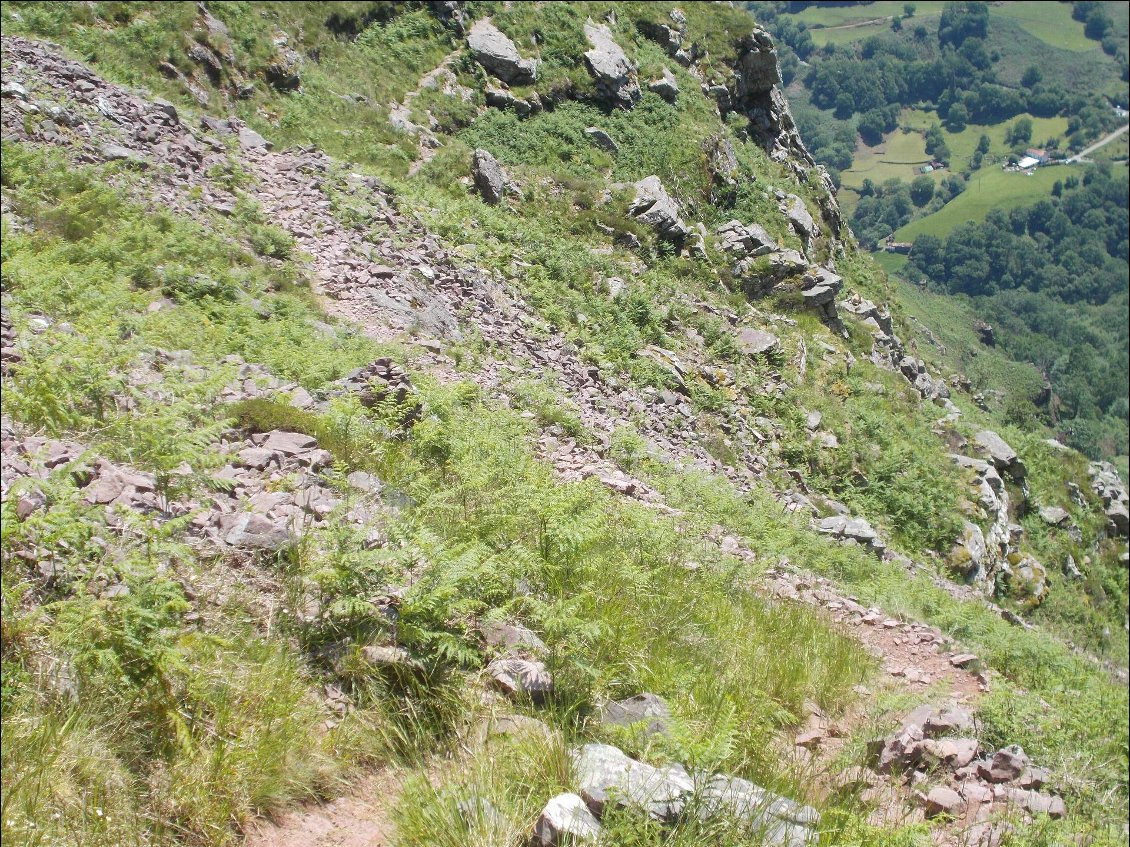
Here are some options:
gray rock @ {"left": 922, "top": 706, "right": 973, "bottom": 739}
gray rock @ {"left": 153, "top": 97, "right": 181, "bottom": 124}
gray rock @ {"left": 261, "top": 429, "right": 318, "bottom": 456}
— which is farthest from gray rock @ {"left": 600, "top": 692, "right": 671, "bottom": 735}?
gray rock @ {"left": 153, "top": 97, "right": 181, "bottom": 124}

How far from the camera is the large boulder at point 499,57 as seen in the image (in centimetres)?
2189

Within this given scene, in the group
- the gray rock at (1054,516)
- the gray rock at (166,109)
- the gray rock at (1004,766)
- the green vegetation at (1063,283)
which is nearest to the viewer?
the gray rock at (1004,766)

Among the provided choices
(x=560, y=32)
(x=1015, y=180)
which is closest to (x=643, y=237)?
(x=560, y=32)

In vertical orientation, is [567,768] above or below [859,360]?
above

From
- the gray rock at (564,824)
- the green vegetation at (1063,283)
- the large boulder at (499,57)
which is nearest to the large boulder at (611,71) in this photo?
the large boulder at (499,57)

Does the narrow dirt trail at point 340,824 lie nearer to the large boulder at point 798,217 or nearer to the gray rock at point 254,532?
the gray rock at point 254,532

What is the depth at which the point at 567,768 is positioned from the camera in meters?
3.53

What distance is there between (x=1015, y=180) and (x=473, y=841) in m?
226

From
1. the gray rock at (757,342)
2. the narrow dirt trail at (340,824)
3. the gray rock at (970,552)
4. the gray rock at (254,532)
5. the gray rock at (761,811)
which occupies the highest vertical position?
the gray rock at (761,811)

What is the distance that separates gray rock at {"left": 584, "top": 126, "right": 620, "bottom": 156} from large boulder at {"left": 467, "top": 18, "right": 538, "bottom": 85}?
262cm

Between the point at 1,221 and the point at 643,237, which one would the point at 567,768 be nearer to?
the point at 1,221

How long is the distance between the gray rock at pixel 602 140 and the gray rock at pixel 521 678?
19855 mm

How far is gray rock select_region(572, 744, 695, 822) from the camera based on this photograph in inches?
130

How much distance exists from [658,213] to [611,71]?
720cm
